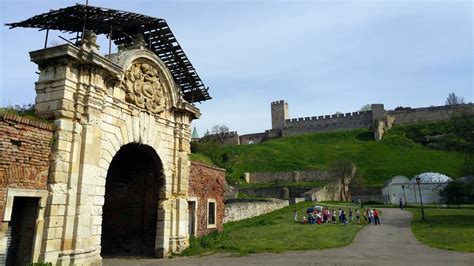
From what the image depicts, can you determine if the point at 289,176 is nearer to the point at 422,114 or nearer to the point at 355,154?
the point at 355,154

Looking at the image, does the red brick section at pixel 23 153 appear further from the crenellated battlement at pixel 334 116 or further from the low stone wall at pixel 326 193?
the crenellated battlement at pixel 334 116

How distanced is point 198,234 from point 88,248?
744 centimetres

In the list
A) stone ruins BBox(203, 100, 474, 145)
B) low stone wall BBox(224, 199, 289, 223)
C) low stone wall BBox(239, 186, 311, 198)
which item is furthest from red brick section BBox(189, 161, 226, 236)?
stone ruins BBox(203, 100, 474, 145)

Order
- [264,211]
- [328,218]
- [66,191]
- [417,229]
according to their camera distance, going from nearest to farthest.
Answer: [66,191], [417,229], [328,218], [264,211]

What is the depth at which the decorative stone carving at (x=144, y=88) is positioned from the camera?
1183 centimetres

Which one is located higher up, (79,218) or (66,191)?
(66,191)

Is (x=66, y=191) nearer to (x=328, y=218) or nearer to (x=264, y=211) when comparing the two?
(x=328, y=218)

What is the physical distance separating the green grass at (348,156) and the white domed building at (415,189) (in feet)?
28.9

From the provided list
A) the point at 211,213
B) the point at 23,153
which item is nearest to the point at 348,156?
the point at 211,213

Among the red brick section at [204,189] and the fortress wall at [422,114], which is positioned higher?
Answer: the fortress wall at [422,114]

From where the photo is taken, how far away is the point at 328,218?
26.7m

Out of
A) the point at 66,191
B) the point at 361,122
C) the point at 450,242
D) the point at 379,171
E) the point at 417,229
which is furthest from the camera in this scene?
the point at 361,122

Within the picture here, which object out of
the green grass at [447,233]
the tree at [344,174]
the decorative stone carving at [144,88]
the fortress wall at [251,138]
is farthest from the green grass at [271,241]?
the fortress wall at [251,138]

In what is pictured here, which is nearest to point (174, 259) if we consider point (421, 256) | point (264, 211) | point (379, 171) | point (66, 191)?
point (66, 191)
